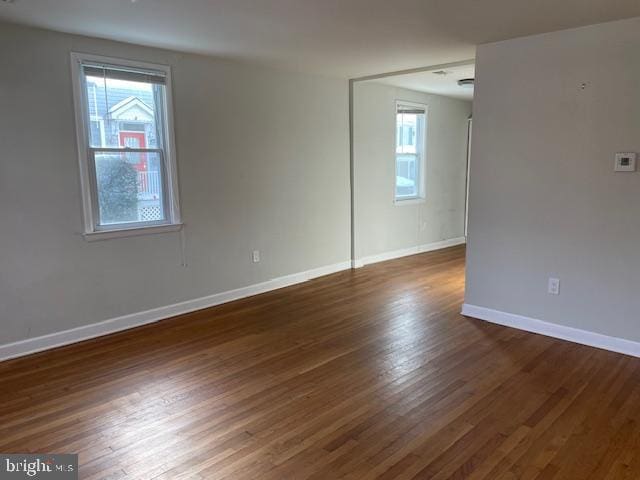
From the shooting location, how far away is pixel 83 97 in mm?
3562

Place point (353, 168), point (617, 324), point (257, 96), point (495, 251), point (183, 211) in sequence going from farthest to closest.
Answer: point (353, 168), point (257, 96), point (183, 211), point (495, 251), point (617, 324)

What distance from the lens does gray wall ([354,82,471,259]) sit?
598 centimetres

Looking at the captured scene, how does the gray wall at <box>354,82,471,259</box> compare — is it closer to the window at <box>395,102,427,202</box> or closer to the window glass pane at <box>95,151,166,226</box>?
the window at <box>395,102,427,202</box>

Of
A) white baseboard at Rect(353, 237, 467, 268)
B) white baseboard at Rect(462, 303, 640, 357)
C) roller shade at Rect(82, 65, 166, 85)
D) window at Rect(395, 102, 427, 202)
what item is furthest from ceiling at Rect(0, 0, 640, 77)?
white baseboard at Rect(353, 237, 467, 268)

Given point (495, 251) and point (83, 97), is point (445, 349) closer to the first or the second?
point (495, 251)

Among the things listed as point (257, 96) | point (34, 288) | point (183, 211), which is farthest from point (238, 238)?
point (34, 288)

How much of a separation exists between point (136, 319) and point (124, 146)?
148 cm

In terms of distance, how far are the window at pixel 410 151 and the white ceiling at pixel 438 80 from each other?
0.34 m

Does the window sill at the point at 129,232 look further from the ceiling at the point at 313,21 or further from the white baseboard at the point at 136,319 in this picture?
the ceiling at the point at 313,21

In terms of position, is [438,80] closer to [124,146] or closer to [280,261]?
[280,261]

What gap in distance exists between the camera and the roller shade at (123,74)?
3596mm

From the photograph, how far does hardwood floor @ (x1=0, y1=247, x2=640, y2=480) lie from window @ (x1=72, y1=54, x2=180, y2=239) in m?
0.99

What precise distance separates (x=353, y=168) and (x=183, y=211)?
2413 mm

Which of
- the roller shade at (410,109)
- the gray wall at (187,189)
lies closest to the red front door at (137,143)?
the gray wall at (187,189)
